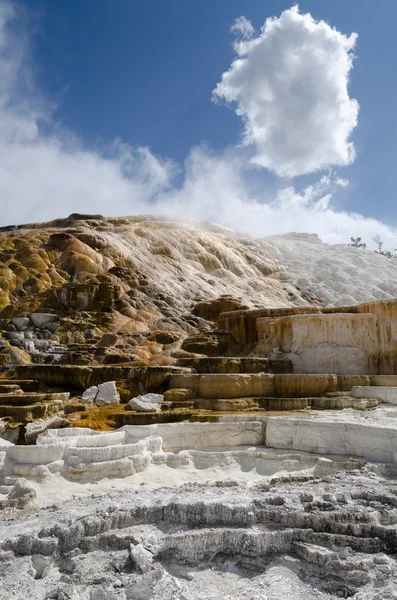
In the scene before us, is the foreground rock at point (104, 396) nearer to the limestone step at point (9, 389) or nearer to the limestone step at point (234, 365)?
the limestone step at point (9, 389)

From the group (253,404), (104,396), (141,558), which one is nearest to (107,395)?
(104,396)

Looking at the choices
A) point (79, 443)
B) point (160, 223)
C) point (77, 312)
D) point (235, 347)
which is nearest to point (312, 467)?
point (79, 443)

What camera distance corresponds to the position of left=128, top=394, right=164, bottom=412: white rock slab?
364 inches

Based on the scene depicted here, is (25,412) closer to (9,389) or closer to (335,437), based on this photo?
(9,389)

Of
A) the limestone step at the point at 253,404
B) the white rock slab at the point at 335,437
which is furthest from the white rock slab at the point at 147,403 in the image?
the white rock slab at the point at 335,437

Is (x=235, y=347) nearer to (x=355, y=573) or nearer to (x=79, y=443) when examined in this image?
(x=79, y=443)

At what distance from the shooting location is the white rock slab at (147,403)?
364 inches

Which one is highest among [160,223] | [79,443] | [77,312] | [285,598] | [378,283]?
[160,223]

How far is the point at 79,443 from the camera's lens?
6.83m

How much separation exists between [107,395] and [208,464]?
428cm

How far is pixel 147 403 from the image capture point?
31.0 ft

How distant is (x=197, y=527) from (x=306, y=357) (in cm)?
999

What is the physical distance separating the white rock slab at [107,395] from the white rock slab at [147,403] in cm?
112

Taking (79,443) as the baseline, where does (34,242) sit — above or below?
above
